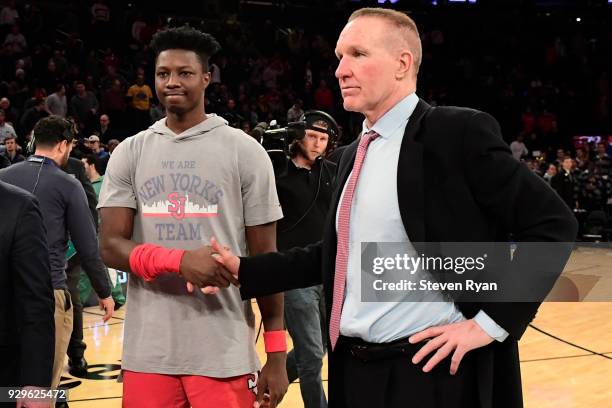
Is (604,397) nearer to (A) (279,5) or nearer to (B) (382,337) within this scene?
(B) (382,337)

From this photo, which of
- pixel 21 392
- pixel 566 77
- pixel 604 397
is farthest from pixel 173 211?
pixel 566 77

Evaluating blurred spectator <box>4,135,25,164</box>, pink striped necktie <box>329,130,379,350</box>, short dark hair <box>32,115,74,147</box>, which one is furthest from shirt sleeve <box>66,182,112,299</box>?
blurred spectator <box>4,135,25,164</box>

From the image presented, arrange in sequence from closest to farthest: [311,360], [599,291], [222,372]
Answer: [222,372] → [311,360] → [599,291]

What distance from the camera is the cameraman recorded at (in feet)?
15.3

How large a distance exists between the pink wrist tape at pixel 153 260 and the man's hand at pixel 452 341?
0.85 metres

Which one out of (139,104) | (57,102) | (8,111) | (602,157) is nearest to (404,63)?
(8,111)

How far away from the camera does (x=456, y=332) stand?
214 cm

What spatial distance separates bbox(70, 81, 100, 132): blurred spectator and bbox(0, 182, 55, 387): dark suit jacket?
41.4ft

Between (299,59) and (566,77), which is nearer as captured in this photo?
(299,59)

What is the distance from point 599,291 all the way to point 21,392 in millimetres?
9469

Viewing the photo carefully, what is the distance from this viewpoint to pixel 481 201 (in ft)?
7.13

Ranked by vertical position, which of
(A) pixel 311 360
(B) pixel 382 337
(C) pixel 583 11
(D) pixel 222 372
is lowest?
(A) pixel 311 360

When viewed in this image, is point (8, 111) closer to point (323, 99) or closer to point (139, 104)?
point (139, 104)

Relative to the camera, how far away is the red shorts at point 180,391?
2883 millimetres
